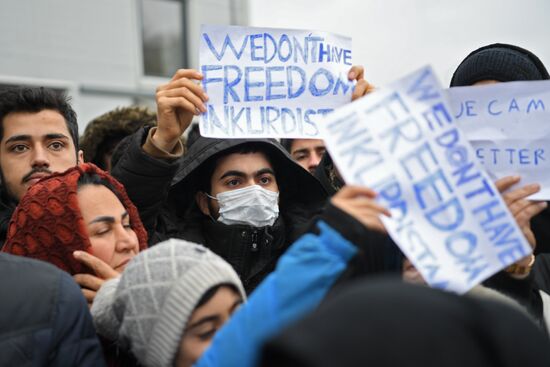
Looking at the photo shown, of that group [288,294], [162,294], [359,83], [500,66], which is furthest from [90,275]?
[500,66]

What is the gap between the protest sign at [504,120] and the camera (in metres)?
2.38

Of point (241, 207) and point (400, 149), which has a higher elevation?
point (400, 149)

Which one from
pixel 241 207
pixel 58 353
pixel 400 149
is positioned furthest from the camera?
pixel 241 207

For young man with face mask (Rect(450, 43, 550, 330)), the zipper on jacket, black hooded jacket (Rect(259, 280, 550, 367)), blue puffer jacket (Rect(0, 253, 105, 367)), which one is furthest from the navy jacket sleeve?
young man with face mask (Rect(450, 43, 550, 330))

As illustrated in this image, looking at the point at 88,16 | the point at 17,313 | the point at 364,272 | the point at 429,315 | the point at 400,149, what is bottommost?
the point at 17,313

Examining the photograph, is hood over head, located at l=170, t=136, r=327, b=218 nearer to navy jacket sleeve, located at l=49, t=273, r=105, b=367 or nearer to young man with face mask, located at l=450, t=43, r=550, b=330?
young man with face mask, located at l=450, t=43, r=550, b=330

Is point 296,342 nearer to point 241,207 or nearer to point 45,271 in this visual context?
point 45,271

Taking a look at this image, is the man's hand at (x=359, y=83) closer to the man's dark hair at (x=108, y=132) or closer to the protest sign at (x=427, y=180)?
the protest sign at (x=427, y=180)

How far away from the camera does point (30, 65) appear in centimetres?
1016

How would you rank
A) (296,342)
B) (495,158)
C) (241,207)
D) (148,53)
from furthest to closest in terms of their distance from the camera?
(148,53), (241,207), (495,158), (296,342)

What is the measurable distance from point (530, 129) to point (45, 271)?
5.19 ft

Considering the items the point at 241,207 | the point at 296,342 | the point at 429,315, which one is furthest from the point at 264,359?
the point at 241,207

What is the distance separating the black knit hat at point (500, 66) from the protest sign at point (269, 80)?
51cm

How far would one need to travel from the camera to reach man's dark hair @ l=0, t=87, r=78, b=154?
10.7ft
